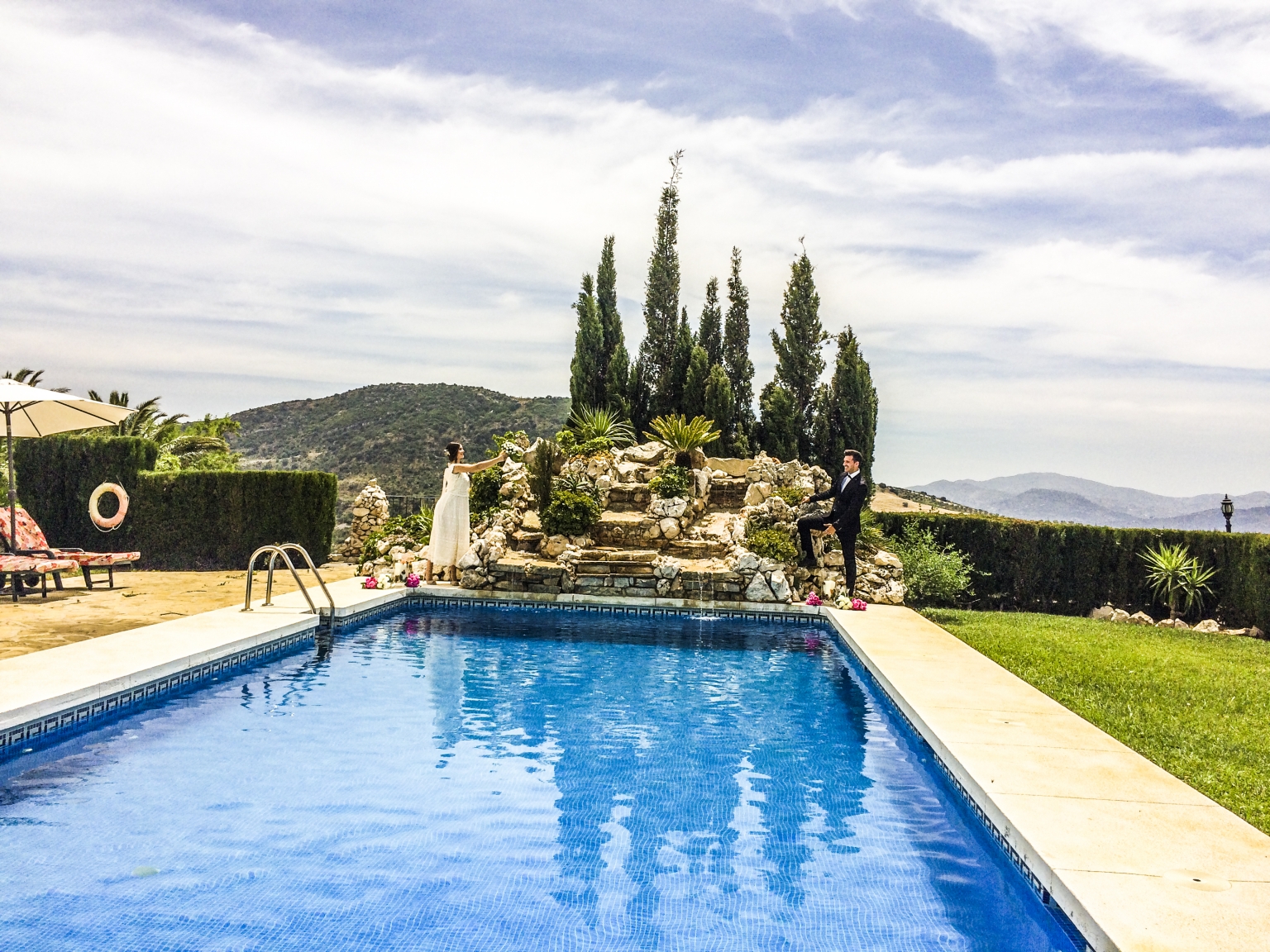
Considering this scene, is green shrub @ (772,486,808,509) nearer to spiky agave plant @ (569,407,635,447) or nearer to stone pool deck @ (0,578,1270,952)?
stone pool deck @ (0,578,1270,952)

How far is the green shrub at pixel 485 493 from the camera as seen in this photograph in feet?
54.7

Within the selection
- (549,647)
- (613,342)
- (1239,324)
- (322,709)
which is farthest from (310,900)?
(613,342)

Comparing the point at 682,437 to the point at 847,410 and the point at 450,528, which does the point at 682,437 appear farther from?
the point at 847,410

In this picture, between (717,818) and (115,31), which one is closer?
(717,818)

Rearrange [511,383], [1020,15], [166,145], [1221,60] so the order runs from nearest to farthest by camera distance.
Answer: [1221,60]
[1020,15]
[166,145]
[511,383]

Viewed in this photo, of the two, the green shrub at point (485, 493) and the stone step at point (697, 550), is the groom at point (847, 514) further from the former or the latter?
the green shrub at point (485, 493)

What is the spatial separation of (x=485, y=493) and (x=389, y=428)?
40443mm

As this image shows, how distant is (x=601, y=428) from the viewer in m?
20.3

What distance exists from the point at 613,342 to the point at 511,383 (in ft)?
32.2

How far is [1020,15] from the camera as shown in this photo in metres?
12.6

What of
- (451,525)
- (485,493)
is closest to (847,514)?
(451,525)

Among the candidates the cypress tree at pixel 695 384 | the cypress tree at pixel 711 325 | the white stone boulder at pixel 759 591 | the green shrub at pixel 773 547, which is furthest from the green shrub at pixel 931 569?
the cypress tree at pixel 711 325

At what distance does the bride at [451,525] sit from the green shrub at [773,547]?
4.43 meters

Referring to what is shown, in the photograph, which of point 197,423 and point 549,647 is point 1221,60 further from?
point 197,423
